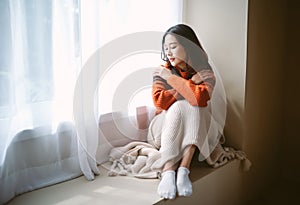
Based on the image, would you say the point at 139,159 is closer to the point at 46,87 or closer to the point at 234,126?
the point at 46,87

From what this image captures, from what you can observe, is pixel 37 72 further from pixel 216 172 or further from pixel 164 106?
pixel 216 172

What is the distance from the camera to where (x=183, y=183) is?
1.32 metres

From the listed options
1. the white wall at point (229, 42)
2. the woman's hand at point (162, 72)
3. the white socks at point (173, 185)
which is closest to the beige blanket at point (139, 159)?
the white socks at point (173, 185)

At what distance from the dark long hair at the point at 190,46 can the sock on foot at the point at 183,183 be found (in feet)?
1.83

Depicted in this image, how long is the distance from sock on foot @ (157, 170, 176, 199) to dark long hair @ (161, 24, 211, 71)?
59 centimetres

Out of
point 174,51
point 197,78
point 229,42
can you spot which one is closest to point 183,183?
point 197,78

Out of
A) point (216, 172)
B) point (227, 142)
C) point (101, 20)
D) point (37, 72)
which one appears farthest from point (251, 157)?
point (37, 72)

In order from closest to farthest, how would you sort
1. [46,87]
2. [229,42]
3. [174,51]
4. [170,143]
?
[46,87] → [170,143] → [174,51] → [229,42]

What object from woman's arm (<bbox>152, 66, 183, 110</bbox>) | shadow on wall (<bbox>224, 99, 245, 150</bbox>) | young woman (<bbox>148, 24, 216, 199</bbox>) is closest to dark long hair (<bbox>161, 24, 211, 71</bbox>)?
young woman (<bbox>148, 24, 216, 199</bbox>)

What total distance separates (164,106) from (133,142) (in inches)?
11.3

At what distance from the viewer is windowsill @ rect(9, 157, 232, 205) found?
1.22 m

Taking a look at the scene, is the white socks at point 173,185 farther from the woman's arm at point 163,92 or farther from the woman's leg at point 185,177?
the woman's arm at point 163,92

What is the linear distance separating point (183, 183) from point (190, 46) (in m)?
0.71

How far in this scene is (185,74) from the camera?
1629 mm
